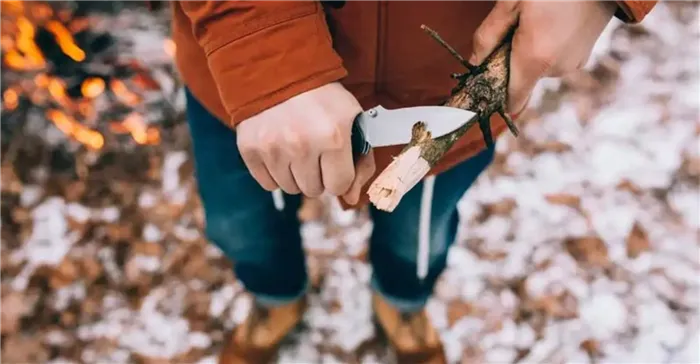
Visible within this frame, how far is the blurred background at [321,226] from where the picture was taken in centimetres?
123

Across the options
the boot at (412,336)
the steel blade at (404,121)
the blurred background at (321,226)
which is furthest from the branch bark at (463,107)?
the blurred background at (321,226)

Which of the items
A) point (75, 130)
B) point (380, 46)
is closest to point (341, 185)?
point (380, 46)

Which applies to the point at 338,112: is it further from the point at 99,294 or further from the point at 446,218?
the point at 99,294

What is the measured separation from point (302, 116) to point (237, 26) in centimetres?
9

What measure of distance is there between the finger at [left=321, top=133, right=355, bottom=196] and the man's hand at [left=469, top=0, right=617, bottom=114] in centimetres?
14

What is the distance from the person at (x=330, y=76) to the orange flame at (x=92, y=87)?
0.72m

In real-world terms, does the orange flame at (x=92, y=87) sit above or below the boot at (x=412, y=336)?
above

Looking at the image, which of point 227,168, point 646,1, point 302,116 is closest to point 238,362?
point 227,168

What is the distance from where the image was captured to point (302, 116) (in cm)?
53

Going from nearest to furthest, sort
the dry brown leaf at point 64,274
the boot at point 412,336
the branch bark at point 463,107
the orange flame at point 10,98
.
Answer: the branch bark at point 463,107
the boot at point 412,336
the dry brown leaf at point 64,274
the orange flame at point 10,98

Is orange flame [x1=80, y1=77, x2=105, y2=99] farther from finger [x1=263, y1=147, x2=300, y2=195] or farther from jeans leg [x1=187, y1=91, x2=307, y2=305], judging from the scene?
finger [x1=263, y1=147, x2=300, y2=195]

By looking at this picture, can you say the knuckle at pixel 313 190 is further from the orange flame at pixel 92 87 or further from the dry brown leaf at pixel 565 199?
the orange flame at pixel 92 87

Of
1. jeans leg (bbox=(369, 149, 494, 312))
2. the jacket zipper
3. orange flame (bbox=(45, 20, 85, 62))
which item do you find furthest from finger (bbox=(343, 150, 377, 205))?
orange flame (bbox=(45, 20, 85, 62))

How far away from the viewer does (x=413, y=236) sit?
89cm
